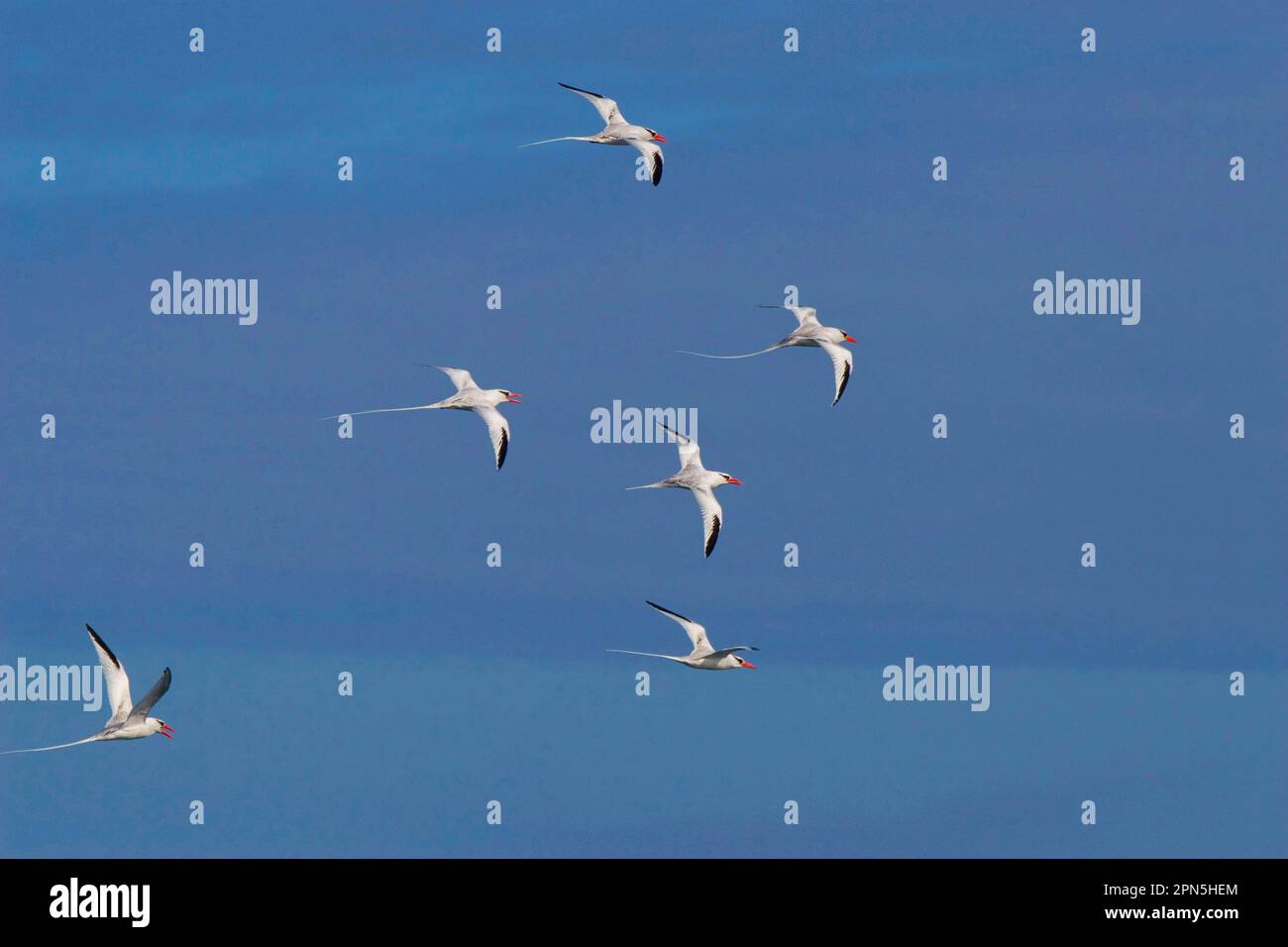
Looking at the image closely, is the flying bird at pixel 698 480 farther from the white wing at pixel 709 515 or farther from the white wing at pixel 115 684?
the white wing at pixel 115 684

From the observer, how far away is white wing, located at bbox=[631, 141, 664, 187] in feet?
225

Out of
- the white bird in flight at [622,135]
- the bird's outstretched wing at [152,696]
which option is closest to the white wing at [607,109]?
the white bird in flight at [622,135]

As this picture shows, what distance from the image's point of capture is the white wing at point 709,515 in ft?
211

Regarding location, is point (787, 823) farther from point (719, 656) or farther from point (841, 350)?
point (841, 350)

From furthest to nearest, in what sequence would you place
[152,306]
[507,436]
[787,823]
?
[152,306]
[507,436]
[787,823]

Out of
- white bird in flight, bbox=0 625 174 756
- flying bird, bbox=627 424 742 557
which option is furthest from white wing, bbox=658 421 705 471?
white bird in flight, bbox=0 625 174 756

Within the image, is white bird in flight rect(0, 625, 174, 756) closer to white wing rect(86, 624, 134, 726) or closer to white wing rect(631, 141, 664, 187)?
white wing rect(86, 624, 134, 726)

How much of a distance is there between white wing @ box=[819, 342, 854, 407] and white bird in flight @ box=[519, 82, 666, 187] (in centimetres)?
758

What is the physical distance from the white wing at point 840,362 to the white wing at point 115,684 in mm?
23440

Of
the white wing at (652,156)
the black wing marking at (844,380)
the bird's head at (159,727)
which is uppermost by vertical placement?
the white wing at (652,156)

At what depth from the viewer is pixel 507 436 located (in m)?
68.7

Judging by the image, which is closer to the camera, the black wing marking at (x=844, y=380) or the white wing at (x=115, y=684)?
the white wing at (x=115, y=684)
